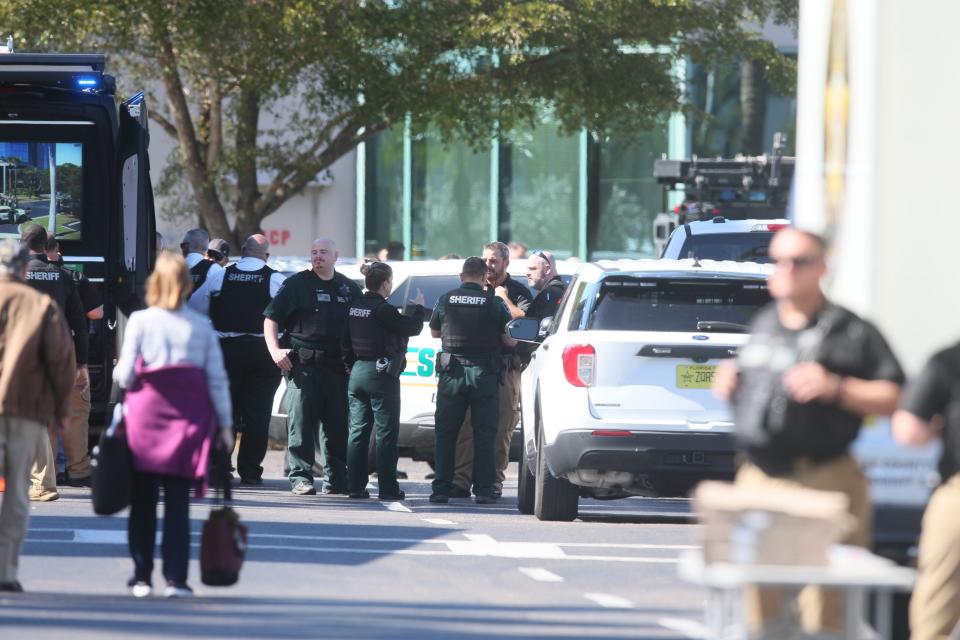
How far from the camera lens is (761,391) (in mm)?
7207

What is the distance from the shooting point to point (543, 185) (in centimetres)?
3456

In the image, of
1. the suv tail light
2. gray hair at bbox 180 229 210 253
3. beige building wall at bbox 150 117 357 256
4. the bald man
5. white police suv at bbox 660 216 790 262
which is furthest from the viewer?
beige building wall at bbox 150 117 357 256

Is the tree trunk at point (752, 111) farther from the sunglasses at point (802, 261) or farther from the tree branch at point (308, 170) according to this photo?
the sunglasses at point (802, 261)

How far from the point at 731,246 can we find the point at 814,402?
10.5m

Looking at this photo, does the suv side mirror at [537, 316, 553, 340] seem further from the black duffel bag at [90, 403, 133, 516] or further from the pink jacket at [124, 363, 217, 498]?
the black duffel bag at [90, 403, 133, 516]

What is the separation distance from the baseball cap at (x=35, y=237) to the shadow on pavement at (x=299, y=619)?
490cm

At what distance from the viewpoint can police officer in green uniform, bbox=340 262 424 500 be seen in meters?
15.4

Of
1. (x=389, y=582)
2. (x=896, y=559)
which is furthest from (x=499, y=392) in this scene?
(x=896, y=559)

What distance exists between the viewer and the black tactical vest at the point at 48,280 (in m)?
14.5

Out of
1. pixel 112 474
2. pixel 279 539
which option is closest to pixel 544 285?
pixel 279 539

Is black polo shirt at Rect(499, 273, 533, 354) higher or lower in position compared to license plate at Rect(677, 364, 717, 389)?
higher

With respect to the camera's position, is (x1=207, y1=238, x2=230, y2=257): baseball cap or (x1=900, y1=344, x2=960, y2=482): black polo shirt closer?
(x1=900, y1=344, x2=960, y2=482): black polo shirt

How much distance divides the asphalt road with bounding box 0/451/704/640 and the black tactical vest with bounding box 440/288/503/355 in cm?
122

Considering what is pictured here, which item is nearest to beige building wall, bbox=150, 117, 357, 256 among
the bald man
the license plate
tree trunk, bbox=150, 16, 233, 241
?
tree trunk, bbox=150, 16, 233, 241
